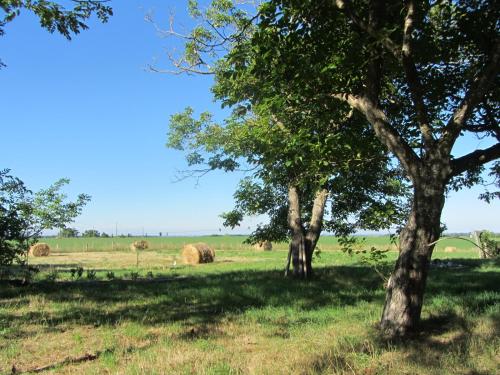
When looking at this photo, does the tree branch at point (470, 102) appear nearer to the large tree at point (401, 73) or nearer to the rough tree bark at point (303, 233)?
the large tree at point (401, 73)

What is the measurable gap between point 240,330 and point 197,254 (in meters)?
27.1

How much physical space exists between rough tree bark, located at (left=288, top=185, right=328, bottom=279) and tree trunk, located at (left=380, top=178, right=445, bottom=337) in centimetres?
995

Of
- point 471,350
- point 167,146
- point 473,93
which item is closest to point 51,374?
point 471,350

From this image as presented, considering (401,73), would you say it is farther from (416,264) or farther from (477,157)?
(416,264)

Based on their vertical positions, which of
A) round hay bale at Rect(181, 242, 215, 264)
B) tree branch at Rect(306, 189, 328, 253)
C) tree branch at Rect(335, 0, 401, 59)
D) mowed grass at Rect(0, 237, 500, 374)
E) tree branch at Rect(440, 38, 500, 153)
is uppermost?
tree branch at Rect(335, 0, 401, 59)

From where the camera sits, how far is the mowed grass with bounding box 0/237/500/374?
237 inches

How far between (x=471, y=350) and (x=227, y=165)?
15.3 metres

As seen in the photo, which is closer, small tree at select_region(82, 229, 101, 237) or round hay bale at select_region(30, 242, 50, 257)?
round hay bale at select_region(30, 242, 50, 257)

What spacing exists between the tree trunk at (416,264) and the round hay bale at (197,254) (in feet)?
93.9

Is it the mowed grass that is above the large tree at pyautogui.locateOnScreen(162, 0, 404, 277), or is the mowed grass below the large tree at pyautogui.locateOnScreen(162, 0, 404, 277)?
below

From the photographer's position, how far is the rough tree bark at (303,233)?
1762 centimetres

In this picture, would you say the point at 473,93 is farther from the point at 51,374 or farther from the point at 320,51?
the point at 51,374

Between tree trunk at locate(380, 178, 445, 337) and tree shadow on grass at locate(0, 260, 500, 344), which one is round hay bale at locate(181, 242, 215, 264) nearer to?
tree shadow on grass at locate(0, 260, 500, 344)

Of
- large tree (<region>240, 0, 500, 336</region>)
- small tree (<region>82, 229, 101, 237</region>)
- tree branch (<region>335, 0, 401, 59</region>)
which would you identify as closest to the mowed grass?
large tree (<region>240, 0, 500, 336</region>)
